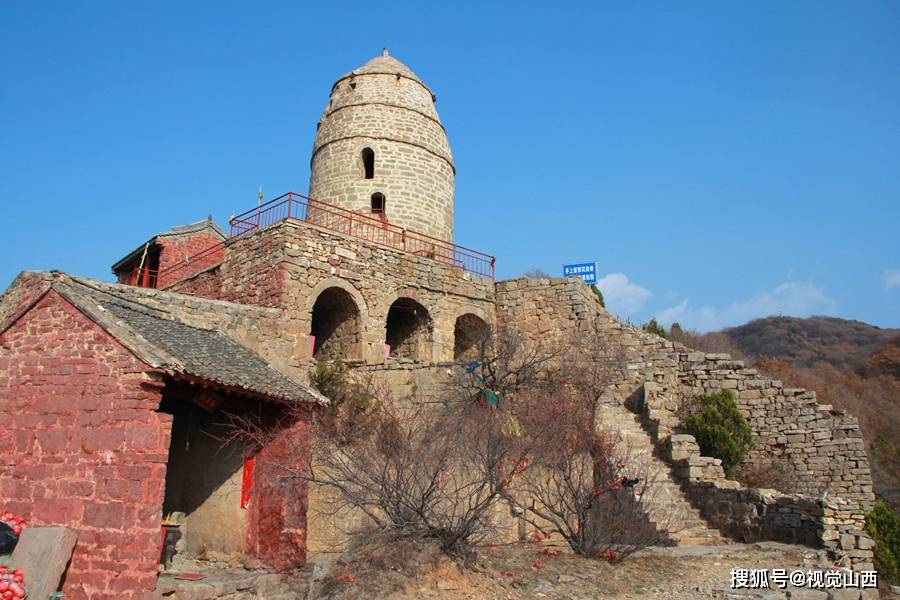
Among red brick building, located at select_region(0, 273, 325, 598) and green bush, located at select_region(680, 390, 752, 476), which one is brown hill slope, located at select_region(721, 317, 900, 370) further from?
red brick building, located at select_region(0, 273, 325, 598)

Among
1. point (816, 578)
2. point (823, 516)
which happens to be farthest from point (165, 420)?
point (823, 516)

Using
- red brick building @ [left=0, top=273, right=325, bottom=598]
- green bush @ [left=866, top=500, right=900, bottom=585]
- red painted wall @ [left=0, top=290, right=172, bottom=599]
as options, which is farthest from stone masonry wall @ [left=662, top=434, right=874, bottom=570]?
red painted wall @ [left=0, top=290, right=172, bottom=599]

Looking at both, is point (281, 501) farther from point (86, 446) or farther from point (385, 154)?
point (385, 154)

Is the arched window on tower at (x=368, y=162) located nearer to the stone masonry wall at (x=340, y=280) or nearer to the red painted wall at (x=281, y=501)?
the stone masonry wall at (x=340, y=280)

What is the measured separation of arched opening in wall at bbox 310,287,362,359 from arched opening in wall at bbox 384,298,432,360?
125cm

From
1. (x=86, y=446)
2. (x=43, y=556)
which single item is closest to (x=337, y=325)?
(x=86, y=446)

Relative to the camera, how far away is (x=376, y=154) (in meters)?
19.5

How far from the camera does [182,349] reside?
30.1ft

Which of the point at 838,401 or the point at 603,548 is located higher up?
the point at 838,401

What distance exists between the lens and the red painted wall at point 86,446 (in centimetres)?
764

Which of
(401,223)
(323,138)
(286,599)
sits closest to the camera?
(286,599)

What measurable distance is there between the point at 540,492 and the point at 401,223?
1020 cm

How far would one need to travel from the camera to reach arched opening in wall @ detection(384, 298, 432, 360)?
17.7 m

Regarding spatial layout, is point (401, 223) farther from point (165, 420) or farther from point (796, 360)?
point (796, 360)
